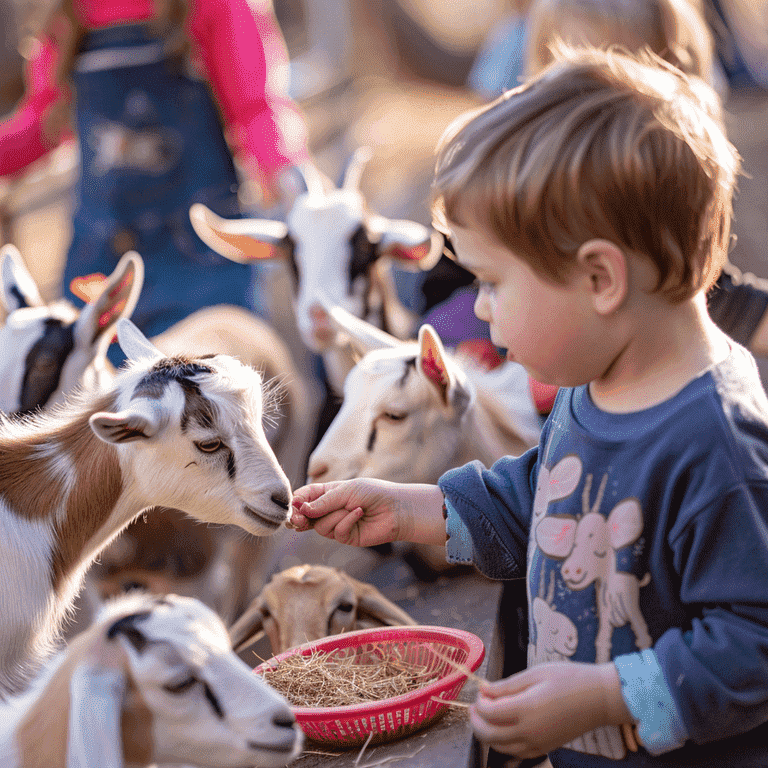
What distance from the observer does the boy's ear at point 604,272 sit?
43.8 inches

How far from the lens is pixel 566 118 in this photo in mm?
1118

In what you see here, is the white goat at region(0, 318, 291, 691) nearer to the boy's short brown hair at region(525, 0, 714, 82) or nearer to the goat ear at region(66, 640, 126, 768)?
the goat ear at region(66, 640, 126, 768)

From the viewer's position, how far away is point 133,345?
1.63 m

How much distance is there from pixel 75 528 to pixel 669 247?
1025 millimetres

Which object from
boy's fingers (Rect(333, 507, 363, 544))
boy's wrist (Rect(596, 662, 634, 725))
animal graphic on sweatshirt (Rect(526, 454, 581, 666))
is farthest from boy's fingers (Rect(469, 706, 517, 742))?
boy's fingers (Rect(333, 507, 363, 544))

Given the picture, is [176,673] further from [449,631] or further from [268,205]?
[268,205]

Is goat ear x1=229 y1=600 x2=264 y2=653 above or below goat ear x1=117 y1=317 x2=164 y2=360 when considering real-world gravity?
below

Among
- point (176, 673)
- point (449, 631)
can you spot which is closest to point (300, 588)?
point (449, 631)

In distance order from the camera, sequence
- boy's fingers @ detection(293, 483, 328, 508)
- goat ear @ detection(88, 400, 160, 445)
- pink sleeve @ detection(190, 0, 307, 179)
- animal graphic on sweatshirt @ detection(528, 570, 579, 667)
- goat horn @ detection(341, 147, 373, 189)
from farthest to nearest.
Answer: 1. goat horn @ detection(341, 147, 373, 189)
2. pink sleeve @ detection(190, 0, 307, 179)
3. boy's fingers @ detection(293, 483, 328, 508)
4. goat ear @ detection(88, 400, 160, 445)
5. animal graphic on sweatshirt @ detection(528, 570, 579, 667)

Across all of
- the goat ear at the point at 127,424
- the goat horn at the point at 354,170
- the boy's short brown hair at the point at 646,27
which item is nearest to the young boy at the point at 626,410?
the goat ear at the point at 127,424

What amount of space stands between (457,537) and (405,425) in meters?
0.77

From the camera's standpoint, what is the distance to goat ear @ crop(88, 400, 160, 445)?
1.36 metres

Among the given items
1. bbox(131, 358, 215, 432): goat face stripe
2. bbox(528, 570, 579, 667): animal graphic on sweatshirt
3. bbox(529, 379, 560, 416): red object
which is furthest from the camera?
bbox(529, 379, 560, 416): red object

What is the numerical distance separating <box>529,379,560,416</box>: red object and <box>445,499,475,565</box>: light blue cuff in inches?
38.7
